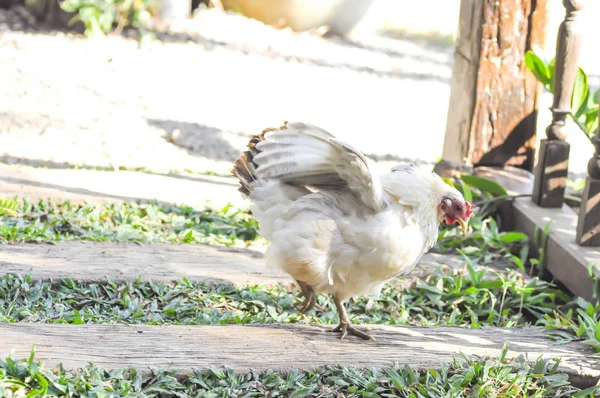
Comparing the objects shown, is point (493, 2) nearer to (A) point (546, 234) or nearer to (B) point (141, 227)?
(A) point (546, 234)

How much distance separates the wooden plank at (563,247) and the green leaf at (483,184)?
13cm

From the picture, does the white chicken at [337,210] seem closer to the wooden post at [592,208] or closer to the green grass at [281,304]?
the green grass at [281,304]

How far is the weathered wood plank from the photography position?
9.73 feet

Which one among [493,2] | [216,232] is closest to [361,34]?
A: [493,2]

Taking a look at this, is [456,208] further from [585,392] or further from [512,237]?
[512,237]

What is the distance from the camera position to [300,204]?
10.9ft

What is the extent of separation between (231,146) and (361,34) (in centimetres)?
438

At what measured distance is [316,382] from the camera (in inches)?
120

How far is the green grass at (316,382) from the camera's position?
2.74 meters

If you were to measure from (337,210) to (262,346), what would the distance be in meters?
0.61

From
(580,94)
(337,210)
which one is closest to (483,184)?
(580,94)

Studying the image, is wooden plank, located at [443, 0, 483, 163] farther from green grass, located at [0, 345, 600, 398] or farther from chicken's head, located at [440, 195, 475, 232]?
green grass, located at [0, 345, 600, 398]

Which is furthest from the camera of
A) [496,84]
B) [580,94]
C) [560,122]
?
[496,84]

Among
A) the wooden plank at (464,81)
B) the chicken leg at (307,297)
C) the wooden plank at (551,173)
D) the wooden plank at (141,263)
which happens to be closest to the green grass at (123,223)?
the wooden plank at (141,263)
